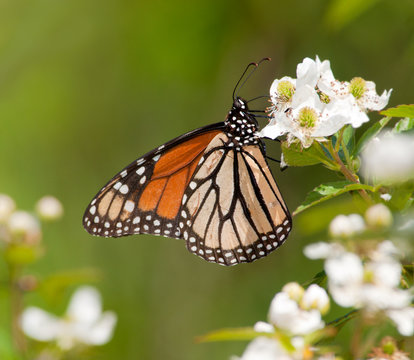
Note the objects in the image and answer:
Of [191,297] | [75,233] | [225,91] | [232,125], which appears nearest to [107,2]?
[225,91]

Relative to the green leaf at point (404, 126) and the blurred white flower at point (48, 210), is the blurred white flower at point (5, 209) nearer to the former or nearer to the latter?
the blurred white flower at point (48, 210)

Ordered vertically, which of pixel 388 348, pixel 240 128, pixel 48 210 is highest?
pixel 240 128

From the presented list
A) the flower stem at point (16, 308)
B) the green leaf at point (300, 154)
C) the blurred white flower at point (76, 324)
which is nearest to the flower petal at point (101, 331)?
the blurred white flower at point (76, 324)

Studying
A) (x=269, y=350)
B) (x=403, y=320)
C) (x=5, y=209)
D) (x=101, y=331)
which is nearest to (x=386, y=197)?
(x=403, y=320)

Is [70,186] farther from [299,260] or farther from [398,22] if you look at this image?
[398,22]

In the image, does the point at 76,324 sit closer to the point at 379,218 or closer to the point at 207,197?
the point at 379,218

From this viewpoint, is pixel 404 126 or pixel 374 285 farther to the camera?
pixel 404 126

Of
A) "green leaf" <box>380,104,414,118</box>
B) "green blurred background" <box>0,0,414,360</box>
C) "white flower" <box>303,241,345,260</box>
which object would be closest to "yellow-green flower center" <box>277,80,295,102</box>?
"green leaf" <box>380,104,414,118</box>
